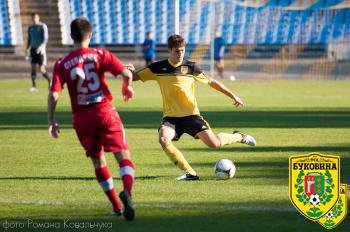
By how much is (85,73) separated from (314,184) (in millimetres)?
2421

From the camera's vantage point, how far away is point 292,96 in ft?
85.9

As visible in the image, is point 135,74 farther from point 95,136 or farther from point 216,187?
point 95,136

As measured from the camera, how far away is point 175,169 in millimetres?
11406

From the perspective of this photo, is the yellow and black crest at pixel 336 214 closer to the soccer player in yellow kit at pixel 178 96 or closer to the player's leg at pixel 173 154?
the player's leg at pixel 173 154

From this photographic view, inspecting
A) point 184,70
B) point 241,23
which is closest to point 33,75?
point 241,23

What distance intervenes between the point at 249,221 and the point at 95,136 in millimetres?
1712

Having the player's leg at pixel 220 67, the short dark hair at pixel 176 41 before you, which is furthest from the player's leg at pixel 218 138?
the player's leg at pixel 220 67

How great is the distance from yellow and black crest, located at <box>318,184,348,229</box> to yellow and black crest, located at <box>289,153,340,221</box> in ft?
0.26

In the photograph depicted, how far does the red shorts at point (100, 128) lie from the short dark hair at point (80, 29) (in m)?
0.70

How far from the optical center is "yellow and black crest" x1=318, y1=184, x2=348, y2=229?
24.4 feet

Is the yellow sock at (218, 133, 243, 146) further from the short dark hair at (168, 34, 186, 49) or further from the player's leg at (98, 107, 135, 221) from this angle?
the player's leg at (98, 107, 135, 221)

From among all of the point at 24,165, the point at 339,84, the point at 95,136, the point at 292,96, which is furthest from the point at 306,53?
the point at 95,136

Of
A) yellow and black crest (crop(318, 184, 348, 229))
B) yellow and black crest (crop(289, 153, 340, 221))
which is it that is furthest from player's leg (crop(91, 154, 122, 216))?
yellow and black crest (crop(318, 184, 348, 229))

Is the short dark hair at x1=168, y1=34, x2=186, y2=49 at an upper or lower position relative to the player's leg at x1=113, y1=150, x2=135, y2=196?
upper
